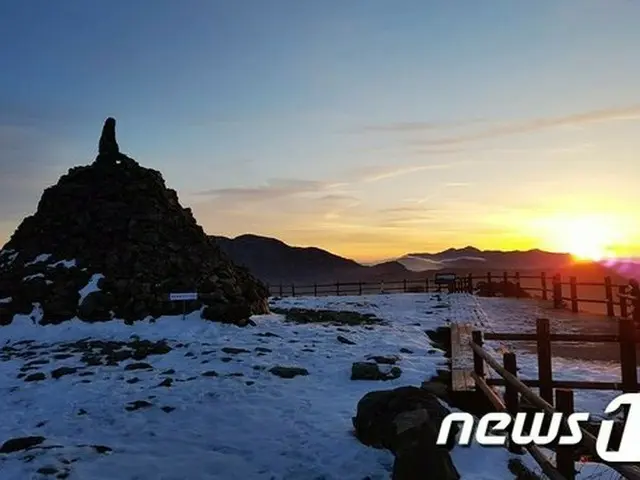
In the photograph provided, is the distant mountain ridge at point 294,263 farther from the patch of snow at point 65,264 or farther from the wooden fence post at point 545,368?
the wooden fence post at point 545,368

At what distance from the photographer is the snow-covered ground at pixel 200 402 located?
7.61m

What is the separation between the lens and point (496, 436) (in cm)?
788

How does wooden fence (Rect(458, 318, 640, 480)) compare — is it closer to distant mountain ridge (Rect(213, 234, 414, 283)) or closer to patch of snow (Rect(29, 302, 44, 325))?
patch of snow (Rect(29, 302, 44, 325))

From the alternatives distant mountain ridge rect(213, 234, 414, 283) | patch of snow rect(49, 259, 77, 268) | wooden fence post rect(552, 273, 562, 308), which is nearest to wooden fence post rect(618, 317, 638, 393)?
patch of snow rect(49, 259, 77, 268)

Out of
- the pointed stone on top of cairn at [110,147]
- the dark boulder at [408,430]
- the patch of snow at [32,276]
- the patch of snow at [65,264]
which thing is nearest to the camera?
the dark boulder at [408,430]

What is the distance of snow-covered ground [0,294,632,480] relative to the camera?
7605mm

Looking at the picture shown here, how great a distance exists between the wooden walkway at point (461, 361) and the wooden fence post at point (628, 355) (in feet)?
8.01

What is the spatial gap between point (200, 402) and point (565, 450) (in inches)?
266

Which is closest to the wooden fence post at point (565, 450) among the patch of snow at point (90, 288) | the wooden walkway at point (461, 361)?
the wooden walkway at point (461, 361)

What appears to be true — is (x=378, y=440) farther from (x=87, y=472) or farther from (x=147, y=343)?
(x=147, y=343)

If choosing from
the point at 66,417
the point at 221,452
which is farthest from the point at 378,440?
the point at 66,417

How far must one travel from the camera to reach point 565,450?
566 centimetres

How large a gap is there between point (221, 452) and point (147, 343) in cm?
872

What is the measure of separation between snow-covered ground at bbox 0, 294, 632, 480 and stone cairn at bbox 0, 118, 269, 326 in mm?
957
